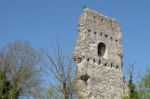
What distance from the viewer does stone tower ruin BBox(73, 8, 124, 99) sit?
28.4m

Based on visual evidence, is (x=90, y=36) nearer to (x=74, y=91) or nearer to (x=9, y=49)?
(x=9, y=49)

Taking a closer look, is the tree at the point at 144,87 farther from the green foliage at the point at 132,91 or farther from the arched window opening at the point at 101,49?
the arched window opening at the point at 101,49

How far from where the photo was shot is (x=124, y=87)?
29.2 meters

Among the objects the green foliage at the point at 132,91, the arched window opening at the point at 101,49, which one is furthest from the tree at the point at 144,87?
the arched window opening at the point at 101,49

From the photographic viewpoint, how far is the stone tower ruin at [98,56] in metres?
28.4

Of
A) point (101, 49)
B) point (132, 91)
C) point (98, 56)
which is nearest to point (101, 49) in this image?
point (101, 49)

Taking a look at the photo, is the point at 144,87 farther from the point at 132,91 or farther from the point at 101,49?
the point at 101,49

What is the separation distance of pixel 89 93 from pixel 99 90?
1090 mm

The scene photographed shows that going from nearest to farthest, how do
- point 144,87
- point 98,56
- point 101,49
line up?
point 144,87, point 98,56, point 101,49

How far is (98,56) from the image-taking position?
97.7ft

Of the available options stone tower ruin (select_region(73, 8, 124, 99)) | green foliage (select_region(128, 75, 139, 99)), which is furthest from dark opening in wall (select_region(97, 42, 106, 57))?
green foliage (select_region(128, 75, 139, 99))

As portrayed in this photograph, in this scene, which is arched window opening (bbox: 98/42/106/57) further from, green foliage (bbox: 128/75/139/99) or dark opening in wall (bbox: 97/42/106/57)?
green foliage (bbox: 128/75/139/99)

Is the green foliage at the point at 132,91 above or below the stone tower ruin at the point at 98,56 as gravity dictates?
below

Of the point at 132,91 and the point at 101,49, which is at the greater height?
the point at 101,49
